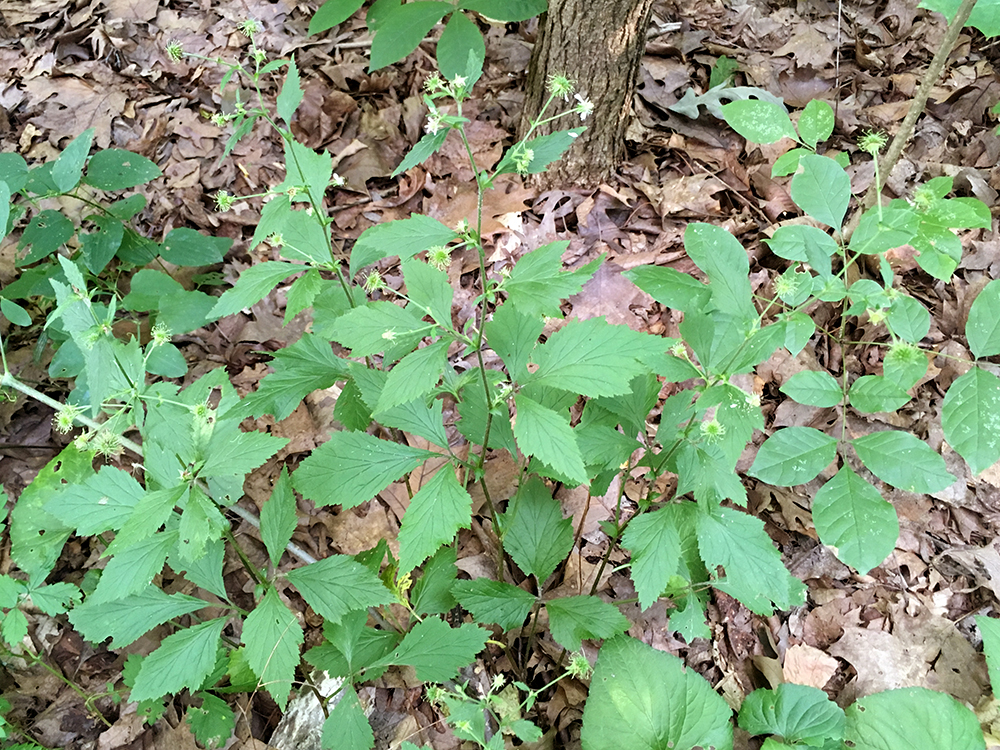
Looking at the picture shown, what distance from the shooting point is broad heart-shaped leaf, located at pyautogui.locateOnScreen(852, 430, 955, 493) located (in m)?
1.50

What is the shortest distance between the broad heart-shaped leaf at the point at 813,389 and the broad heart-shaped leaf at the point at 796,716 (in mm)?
849

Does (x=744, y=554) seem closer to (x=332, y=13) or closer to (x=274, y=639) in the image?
(x=274, y=639)

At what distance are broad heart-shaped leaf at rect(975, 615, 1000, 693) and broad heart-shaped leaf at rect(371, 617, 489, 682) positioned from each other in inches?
54.8

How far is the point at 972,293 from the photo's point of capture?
247 cm

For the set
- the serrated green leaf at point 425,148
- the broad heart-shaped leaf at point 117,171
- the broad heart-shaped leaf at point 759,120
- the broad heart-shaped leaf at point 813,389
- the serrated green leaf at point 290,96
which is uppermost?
the serrated green leaf at point 290,96

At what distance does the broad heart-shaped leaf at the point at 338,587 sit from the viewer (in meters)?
1.54

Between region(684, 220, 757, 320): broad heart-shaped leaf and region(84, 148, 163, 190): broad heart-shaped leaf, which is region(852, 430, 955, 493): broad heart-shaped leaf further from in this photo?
region(84, 148, 163, 190): broad heart-shaped leaf

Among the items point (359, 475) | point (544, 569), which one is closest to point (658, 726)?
point (544, 569)

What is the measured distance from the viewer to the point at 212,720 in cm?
197

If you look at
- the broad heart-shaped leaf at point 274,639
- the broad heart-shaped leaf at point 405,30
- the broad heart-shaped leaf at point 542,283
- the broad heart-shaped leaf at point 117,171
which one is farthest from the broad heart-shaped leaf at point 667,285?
the broad heart-shaped leaf at point 117,171

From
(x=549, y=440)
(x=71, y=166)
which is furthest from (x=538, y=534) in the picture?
(x=71, y=166)

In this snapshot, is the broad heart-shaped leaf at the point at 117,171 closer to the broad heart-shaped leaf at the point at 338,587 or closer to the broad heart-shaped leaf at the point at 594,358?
the broad heart-shaped leaf at the point at 338,587

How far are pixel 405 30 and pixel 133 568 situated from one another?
2.45 metres

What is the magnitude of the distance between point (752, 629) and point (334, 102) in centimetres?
327
